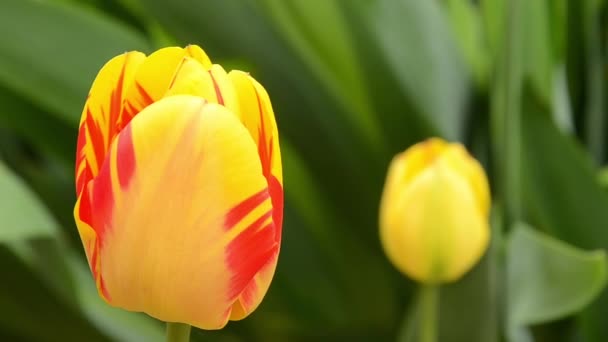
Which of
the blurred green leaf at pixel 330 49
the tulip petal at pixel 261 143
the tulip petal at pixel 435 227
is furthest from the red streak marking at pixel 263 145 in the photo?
the blurred green leaf at pixel 330 49

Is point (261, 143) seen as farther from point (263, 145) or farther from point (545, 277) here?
point (545, 277)

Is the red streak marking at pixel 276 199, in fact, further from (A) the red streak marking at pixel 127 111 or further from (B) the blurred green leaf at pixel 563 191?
(B) the blurred green leaf at pixel 563 191

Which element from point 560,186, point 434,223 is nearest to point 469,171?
point 434,223

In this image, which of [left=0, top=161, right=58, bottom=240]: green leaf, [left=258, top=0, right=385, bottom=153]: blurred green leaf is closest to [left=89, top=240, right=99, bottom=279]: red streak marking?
[left=0, top=161, right=58, bottom=240]: green leaf

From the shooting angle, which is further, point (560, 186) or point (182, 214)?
point (560, 186)

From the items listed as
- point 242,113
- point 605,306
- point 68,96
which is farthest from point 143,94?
point 605,306

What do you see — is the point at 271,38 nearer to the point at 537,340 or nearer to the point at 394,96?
the point at 394,96
